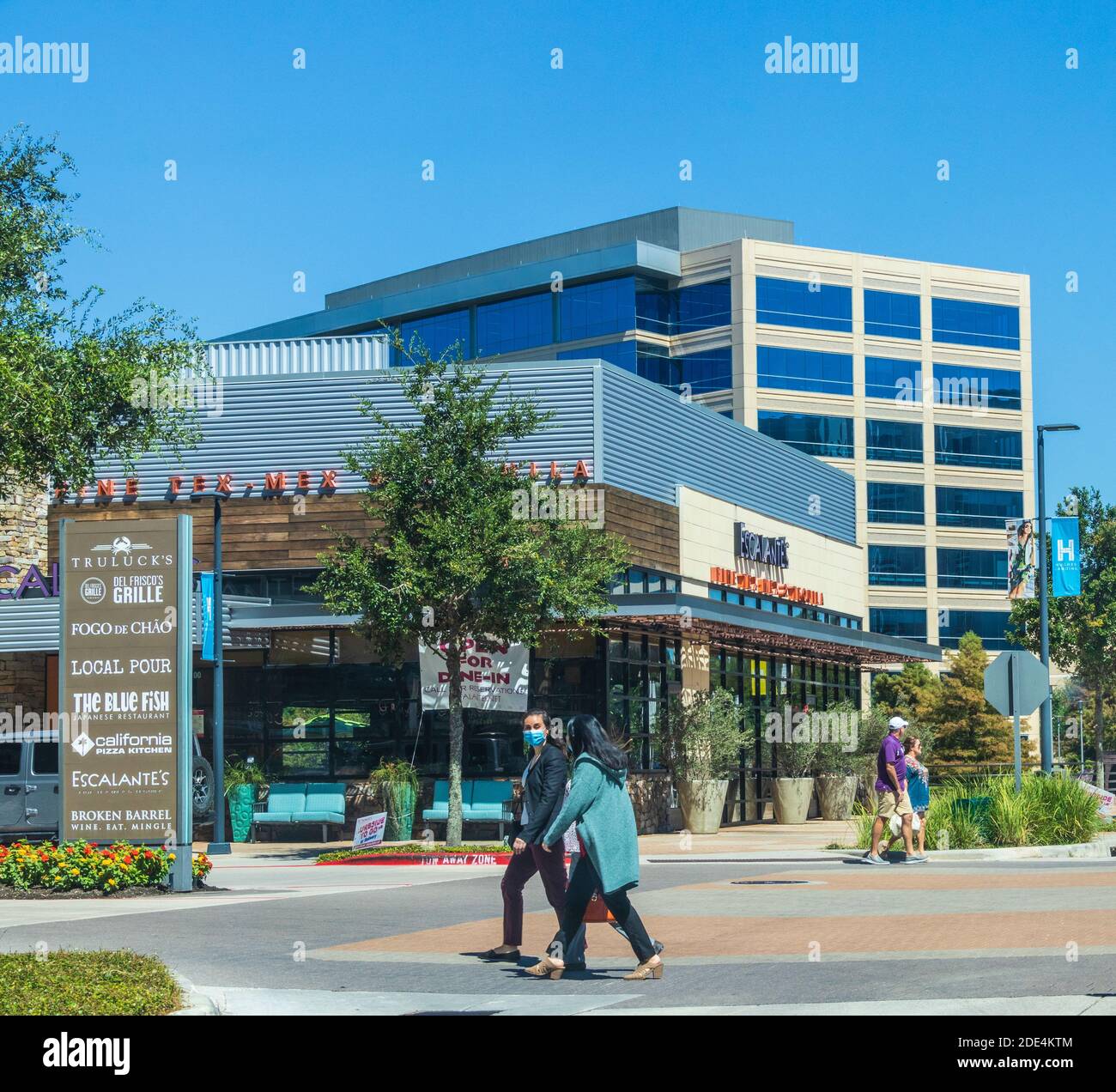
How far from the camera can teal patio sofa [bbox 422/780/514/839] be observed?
27.9 metres

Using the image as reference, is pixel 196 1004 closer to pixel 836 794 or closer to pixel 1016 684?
pixel 1016 684

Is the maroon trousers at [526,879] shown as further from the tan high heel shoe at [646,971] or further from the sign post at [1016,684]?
the sign post at [1016,684]

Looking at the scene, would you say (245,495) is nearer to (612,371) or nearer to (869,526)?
(612,371)

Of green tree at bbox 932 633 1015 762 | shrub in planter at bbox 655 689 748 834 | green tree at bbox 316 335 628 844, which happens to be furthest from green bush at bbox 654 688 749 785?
green tree at bbox 932 633 1015 762

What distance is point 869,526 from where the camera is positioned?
77.9m

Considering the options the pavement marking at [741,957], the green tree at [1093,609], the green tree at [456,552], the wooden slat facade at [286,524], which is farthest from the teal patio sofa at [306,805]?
the green tree at [1093,609]

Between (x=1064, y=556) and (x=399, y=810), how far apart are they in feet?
47.1

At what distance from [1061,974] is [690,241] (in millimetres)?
73769

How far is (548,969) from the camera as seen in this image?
11477 mm

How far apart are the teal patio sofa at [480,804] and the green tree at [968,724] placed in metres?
36.8

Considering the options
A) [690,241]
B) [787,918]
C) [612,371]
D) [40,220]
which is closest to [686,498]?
[612,371]

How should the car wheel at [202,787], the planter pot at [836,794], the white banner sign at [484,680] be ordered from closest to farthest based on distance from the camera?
1. the car wheel at [202,787]
2. the white banner sign at [484,680]
3. the planter pot at [836,794]

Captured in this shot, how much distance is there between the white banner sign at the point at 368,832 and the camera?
2556 cm

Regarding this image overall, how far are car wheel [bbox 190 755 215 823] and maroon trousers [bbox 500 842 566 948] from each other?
16.6 meters
